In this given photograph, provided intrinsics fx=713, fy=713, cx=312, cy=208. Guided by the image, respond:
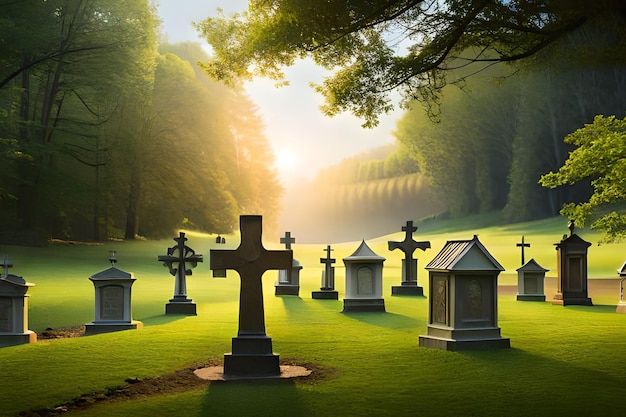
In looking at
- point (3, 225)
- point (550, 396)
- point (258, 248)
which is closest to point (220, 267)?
point (258, 248)

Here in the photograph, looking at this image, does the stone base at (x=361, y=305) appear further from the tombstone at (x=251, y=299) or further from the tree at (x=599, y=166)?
the tombstone at (x=251, y=299)

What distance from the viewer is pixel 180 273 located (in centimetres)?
1911

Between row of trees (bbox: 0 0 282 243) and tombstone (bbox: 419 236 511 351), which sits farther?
row of trees (bbox: 0 0 282 243)

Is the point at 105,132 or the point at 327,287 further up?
the point at 105,132

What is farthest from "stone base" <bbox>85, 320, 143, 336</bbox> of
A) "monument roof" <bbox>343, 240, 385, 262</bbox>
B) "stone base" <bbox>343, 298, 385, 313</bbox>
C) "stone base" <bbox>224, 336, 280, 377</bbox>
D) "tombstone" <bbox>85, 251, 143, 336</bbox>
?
"stone base" <bbox>224, 336, 280, 377</bbox>

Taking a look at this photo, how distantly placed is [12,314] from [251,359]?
666cm

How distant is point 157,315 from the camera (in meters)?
18.6

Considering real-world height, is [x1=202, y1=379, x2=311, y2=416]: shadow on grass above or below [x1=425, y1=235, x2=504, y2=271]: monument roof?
below

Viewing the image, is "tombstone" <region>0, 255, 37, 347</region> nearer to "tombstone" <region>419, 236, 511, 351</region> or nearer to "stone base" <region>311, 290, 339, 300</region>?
"tombstone" <region>419, 236, 511, 351</region>

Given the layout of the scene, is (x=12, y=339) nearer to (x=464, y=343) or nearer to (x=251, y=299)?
(x=251, y=299)

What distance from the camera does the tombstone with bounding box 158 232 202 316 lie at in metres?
18.5

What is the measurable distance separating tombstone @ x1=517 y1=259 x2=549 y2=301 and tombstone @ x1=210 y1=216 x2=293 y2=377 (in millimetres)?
13804

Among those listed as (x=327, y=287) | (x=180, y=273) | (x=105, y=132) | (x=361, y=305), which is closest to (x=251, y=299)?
(x=361, y=305)

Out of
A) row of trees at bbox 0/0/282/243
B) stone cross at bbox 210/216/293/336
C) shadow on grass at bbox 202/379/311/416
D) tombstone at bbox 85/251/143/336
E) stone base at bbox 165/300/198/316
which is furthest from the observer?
row of trees at bbox 0/0/282/243
